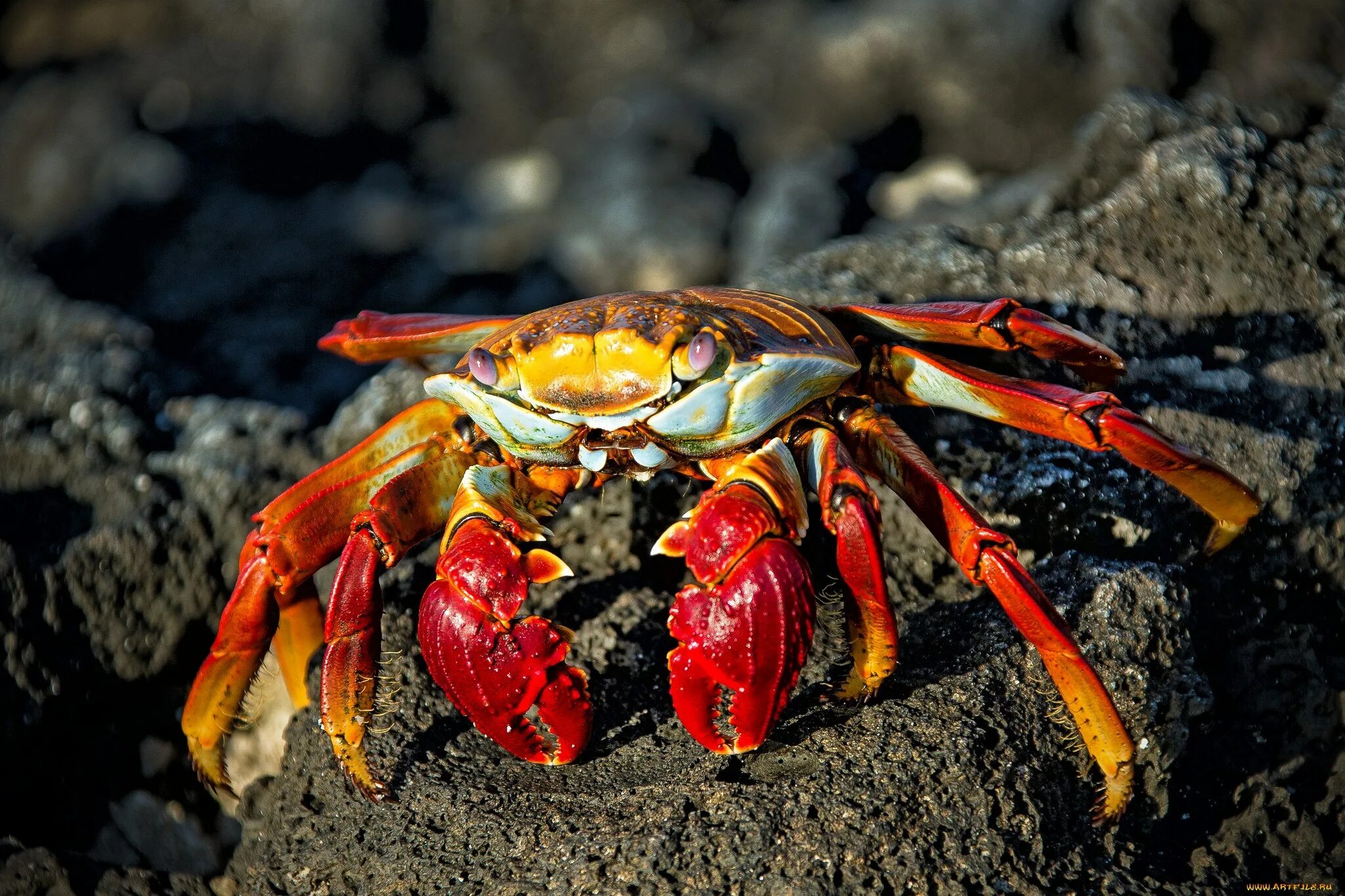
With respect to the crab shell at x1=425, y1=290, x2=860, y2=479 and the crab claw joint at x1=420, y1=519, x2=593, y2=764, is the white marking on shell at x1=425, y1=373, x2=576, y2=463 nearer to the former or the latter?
the crab shell at x1=425, y1=290, x2=860, y2=479

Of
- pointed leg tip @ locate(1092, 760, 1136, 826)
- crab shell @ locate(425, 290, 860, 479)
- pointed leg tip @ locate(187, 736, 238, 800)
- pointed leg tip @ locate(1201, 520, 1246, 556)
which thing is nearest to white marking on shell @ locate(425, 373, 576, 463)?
crab shell @ locate(425, 290, 860, 479)

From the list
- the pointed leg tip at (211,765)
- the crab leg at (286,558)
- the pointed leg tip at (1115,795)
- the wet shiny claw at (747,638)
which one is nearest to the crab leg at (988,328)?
the wet shiny claw at (747,638)

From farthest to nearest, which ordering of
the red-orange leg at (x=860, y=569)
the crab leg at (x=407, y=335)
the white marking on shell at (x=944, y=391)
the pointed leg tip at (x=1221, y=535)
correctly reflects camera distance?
1. the crab leg at (x=407, y=335)
2. the pointed leg tip at (x=1221, y=535)
3. the white marking on shell at (x=944, y=391)
4. the red-orange leg at (x=860, y=569)


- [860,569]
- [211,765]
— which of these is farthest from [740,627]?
[211,765]

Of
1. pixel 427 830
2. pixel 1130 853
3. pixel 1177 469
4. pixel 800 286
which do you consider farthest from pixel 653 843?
pixel 800 286

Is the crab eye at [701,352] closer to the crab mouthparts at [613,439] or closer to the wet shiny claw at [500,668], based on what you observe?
the crab mouthparts at [613,439]

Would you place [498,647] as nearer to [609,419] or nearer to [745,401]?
[609,419]
